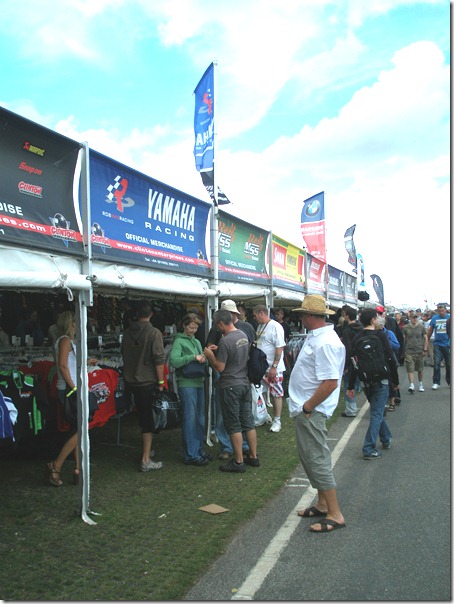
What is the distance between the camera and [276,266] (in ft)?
36.3

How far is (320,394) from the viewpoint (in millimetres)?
4453

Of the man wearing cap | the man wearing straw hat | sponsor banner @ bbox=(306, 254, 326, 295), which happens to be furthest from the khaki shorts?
the man wearing straw hat

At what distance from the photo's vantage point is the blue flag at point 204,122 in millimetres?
8422

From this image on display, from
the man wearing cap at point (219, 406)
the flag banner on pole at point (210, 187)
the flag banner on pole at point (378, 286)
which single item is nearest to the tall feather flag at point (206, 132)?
the flag banner on pole at point (210, 187)

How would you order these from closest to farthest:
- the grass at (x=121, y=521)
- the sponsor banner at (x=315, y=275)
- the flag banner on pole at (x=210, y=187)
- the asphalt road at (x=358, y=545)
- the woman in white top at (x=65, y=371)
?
the asphalt road at (x=358, y=545)
the grass at (x=121, y=521)
the woman in white top at (x=65, y=371)
the flag banner on pole at (x=210, y=187)
the sponsor banner at (x=315, y=275)

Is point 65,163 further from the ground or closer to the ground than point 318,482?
further from the ground

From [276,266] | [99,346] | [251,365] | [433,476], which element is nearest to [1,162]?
[251,365]

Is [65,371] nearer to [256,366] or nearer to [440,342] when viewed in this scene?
[256,366]

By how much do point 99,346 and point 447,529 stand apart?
5488mm

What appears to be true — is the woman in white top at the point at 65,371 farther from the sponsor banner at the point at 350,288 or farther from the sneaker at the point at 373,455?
the sponsor banner at the point at 350,288

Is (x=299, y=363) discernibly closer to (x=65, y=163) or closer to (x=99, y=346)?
(x=65, y=163)

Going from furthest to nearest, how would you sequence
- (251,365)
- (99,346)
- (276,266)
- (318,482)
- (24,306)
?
(276,266) < (24,306) < (99,346) < (251,365) < (318,482)

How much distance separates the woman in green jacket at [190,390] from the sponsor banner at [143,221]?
0.91m

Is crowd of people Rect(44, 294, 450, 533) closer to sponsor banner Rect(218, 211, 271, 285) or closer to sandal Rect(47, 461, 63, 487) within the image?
sandal Rect(47, 461, 63, 487)
